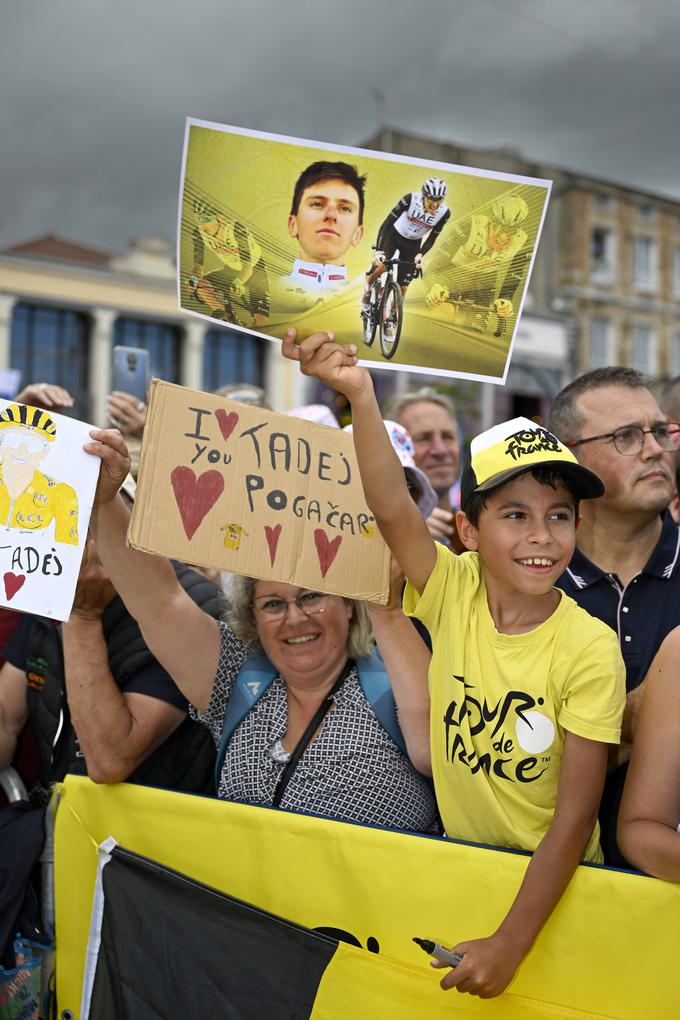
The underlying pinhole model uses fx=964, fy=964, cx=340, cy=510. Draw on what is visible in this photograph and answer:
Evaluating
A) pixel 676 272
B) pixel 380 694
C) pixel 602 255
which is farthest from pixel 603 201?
pixel 380 694

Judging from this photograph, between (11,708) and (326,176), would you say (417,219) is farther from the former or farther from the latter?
(11,708)

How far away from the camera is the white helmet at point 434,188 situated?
2211 millimetres

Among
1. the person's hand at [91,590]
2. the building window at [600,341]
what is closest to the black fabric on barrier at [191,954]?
the person's hand at [91,590]

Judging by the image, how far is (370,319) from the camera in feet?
7.33

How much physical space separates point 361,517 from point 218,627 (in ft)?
1.98

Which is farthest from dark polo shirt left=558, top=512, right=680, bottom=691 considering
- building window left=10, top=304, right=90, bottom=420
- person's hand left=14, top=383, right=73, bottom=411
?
building window left=10, top=304, right=90, bottom=420

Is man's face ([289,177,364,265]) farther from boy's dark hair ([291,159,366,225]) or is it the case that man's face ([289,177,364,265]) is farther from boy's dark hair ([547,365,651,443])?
boy's dark hair ([547,365,651,443])

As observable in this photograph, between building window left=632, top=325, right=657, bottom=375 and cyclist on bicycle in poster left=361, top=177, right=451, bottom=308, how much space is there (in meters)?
35.9

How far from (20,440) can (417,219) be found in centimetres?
106

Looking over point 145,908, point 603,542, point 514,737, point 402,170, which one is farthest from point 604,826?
point 402,170

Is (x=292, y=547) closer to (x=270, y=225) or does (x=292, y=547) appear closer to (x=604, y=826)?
(x=270, y=225)

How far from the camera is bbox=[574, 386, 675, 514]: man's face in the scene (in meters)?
2.51

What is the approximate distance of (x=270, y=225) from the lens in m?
2.18

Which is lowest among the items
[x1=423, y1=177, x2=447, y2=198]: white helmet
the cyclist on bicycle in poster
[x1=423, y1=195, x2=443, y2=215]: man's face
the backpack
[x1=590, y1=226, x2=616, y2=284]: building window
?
the backpack
